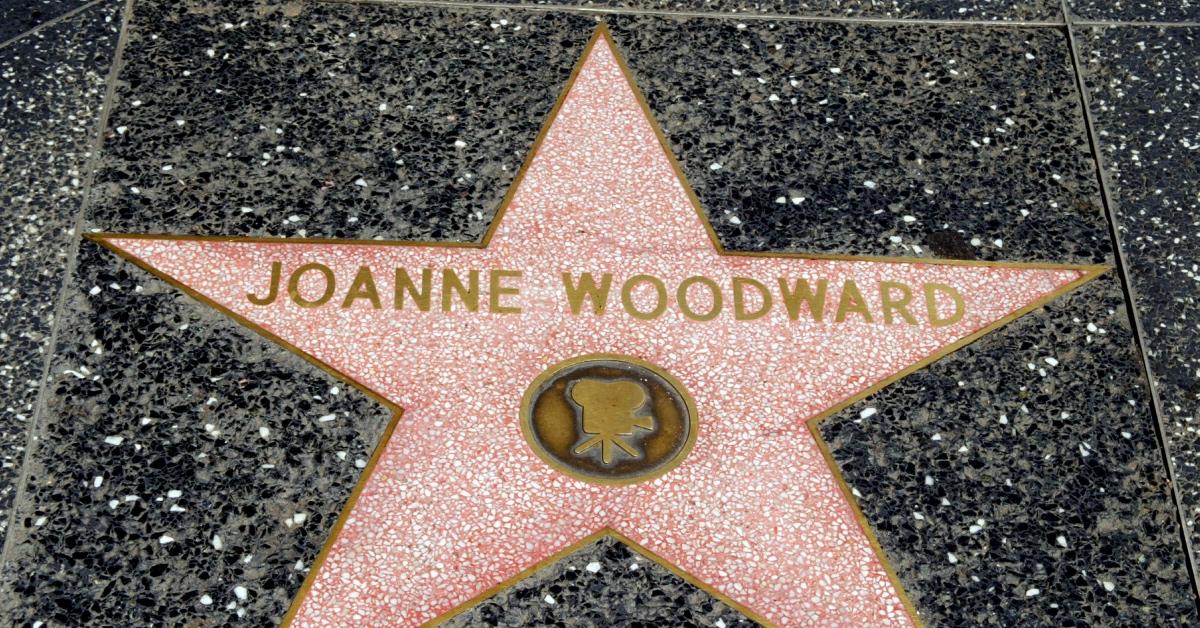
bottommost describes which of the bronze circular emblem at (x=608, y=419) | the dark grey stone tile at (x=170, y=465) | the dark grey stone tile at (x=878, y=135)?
the dark grey stone tile at (x=170, y=465)

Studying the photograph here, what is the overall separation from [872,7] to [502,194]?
103cm

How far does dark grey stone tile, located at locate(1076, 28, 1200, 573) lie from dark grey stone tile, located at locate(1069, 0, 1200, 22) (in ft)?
0.15

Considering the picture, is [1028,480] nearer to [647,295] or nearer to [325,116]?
[647,295]

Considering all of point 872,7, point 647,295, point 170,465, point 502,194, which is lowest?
point 170,465

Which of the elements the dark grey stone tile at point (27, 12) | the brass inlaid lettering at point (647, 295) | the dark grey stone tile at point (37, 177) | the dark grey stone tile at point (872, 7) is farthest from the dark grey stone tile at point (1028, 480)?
the dark grey stone tile at point (27, 12)

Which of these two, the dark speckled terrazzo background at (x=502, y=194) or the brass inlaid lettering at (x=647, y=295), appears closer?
the dark speckled terrazzo background at (x=502, y=194)

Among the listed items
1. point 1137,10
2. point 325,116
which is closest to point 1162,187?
point 1137,10

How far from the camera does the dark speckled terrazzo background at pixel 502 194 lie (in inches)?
69.0

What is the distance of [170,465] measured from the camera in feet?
5.93

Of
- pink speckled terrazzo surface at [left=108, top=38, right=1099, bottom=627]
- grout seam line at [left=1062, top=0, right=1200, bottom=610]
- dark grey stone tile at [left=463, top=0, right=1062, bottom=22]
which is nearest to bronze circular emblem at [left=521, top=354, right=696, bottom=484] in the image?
pink speckled terrazzo surface at [left=108, top=38, right=1099, bottom=627]

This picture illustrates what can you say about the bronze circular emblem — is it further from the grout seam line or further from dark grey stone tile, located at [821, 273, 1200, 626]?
the grout seam line

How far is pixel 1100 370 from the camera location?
6.66 ft

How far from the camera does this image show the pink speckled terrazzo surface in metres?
1.73

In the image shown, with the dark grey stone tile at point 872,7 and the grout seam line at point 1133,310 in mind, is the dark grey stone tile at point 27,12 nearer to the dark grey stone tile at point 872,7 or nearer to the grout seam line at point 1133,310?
the dark grey stone tile at point 872,7
